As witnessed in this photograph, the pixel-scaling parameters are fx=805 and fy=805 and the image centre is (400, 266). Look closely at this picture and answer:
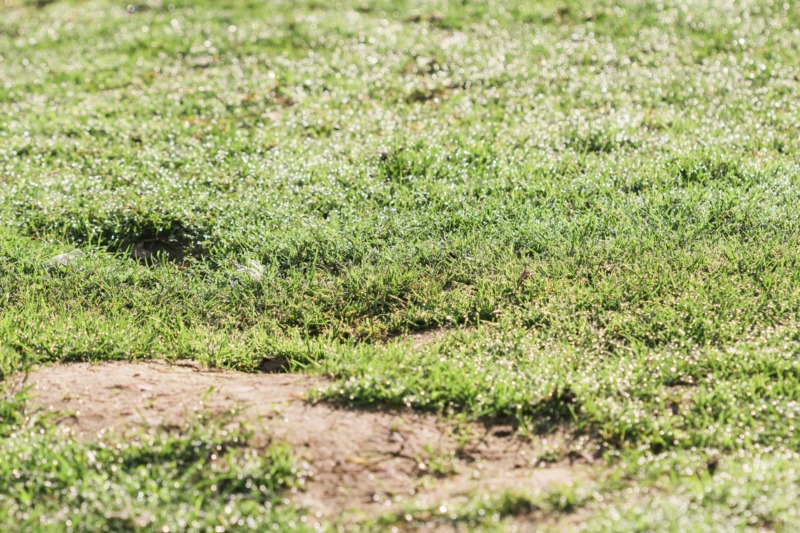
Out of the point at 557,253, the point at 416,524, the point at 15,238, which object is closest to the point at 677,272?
the point at 557,253

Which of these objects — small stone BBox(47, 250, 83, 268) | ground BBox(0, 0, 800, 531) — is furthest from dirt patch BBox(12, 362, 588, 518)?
small stone BBox(47, 250, 83, 268)

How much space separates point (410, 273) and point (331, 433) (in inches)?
43.5

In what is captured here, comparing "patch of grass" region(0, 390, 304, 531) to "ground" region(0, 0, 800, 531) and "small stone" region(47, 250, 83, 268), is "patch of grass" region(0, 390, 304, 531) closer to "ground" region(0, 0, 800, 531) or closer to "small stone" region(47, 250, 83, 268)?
"ground" region(0, 0, 800, 531)

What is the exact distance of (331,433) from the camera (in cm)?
294

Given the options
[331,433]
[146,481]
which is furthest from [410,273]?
[146,481]

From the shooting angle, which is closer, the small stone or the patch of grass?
the patch of grass

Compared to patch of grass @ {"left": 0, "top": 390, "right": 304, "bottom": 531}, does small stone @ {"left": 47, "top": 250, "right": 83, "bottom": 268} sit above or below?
above

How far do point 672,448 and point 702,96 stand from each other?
3.11 m

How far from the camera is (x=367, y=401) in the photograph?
3.09 metres

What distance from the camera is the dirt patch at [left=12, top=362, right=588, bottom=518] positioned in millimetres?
2748

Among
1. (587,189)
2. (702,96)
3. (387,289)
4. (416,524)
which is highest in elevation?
(702,96)

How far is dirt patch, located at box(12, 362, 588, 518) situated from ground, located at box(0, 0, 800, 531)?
0.01 meters

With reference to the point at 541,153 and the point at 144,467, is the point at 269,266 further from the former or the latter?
the point at 541,153

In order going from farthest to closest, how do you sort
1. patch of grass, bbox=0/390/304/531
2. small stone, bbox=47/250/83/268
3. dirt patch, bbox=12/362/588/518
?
small stone, bbox=47/250/83/268 → dirt patch, bbox=12/362/588/518 → patch of grass, bbox=0/390/304/531
